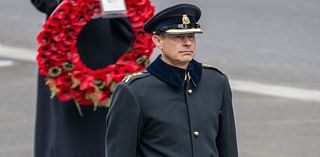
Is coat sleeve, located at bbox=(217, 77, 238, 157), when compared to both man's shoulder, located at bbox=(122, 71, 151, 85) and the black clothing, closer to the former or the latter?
the black clothing

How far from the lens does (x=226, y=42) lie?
45.4ft

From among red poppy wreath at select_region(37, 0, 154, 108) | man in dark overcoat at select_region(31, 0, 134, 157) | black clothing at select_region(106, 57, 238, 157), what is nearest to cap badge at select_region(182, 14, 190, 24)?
black clothing at select_region(106, 57, 238, 157)

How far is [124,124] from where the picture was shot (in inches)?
186

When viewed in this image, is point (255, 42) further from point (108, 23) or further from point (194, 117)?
point (194, 117)

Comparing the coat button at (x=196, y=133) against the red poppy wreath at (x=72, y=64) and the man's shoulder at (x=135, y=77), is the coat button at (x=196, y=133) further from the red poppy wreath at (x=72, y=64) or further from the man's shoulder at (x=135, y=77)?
the red poppy wreath at (x=72, y=64)

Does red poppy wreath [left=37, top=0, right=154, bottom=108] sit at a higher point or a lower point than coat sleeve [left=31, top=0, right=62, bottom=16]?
lower

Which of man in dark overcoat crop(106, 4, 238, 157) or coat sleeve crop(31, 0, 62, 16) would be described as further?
coat sleeve crop(31, 0, 62, 16)

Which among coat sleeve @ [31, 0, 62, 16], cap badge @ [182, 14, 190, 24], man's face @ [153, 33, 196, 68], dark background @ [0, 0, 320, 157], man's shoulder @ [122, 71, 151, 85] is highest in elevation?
cap badge @ [182, 14, 190, 24]

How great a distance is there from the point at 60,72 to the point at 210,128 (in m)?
2.58

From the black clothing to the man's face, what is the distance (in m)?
0.04

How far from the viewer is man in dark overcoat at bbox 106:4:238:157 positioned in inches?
187

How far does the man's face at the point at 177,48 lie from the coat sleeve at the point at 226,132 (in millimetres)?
298

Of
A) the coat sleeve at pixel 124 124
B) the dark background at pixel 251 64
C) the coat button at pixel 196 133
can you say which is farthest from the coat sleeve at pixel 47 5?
the coat button at pixel 196 133

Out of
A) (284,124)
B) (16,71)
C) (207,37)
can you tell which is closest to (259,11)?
(207,37)
